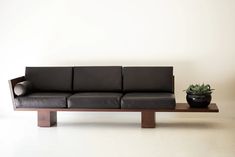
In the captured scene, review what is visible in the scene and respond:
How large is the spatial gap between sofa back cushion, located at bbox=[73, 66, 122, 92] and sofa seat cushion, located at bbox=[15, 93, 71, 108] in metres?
0.49

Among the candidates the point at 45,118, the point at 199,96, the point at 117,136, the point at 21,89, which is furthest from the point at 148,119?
the point at 21,89

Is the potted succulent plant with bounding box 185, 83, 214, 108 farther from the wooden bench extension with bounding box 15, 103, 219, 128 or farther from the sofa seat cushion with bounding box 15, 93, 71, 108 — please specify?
the sofa seat cushion with bounding box 15, 93, 71, 108

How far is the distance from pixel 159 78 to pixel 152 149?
5.29 ft

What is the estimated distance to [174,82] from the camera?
564cm

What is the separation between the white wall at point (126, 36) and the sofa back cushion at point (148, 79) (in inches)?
11.0

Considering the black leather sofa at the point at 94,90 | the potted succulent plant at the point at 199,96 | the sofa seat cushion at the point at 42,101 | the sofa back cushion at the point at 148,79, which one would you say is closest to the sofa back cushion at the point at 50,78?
the black leather sofa at the point at 94,90

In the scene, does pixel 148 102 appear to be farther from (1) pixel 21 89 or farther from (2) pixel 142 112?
(1) pixel 21 89

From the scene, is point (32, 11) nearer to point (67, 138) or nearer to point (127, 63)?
point (127, 63)

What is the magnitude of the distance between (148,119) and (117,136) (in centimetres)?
59

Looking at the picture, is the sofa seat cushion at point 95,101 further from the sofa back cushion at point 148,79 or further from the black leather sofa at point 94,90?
the sofa back cushion at point 148,79

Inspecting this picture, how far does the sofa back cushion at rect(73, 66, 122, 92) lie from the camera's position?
5.48 metres

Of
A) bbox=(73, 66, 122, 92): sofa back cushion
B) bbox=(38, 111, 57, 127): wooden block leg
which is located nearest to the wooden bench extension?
bbox=(38, 111, 57, 127): wooden block leg

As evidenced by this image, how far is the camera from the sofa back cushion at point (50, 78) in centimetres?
554

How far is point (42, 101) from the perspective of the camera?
16.5 ft
